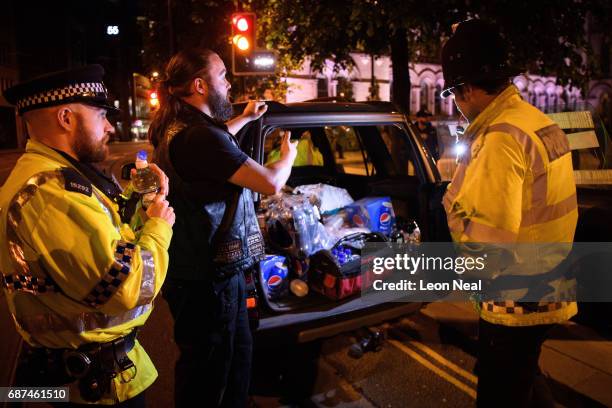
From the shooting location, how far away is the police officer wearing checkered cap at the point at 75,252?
1484 mm

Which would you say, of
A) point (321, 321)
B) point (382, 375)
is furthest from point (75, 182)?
point (382, 375)

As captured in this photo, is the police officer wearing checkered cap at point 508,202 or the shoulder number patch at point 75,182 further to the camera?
the police officer wearing checkered cap at point 508,202

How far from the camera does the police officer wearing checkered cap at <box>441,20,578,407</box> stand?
1795 millimetres

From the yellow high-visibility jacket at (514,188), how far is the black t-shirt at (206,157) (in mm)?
1059

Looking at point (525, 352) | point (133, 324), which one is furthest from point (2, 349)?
point (525, 352)

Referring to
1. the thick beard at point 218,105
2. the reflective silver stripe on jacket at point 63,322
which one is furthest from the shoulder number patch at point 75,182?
the thick beard at point 218,105

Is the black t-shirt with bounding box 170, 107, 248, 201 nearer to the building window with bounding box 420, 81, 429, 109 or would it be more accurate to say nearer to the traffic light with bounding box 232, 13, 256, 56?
the traffic light with bounding box 232, 13, 256, 56

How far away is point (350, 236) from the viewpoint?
3900 mm

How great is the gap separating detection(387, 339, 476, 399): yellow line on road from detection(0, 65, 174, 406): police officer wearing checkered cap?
2.29 metres

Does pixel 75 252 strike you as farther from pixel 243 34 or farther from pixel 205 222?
pixel 243 34

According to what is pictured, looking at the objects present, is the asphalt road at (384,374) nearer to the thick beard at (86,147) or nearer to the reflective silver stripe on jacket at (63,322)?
the reflective silver stripe on jacket at (63,322)

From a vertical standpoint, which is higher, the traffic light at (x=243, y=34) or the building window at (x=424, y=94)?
the building window at (x=424, y=94)

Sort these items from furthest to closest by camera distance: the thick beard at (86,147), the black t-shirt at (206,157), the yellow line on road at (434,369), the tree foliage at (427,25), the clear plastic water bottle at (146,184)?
the tree foliage at (427,25)
the yellow line on road at (434,369)
the black t-shirt at (206,157)
the clear plastic water bottle at (146,184)
the thick beard at (86,147)

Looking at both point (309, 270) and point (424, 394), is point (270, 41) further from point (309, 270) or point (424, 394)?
point (424, 394)
